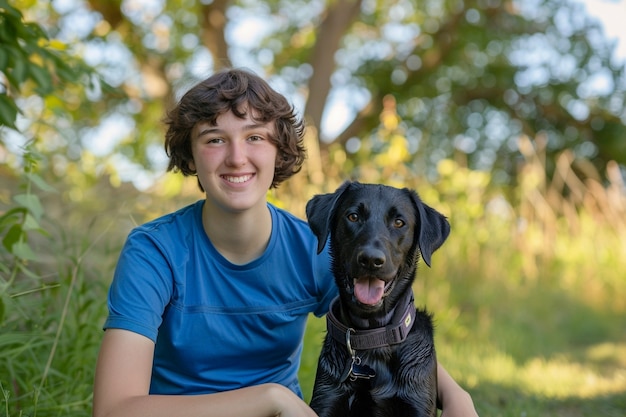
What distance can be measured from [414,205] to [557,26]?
1008 cm

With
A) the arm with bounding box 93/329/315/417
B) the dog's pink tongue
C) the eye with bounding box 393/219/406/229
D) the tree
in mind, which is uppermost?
the tree

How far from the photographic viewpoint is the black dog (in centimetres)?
264

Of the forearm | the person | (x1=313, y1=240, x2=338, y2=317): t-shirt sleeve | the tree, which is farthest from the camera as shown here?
the tree

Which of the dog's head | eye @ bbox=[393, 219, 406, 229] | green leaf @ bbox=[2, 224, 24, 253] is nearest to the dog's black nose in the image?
the dog's head

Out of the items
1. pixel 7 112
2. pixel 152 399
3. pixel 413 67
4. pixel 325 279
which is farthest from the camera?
pixel 413 67

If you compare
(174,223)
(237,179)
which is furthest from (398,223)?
(174,223)

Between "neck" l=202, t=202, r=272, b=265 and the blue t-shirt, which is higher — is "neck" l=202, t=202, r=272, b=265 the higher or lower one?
the higher one

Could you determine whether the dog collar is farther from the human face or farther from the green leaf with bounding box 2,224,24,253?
the green leaf with bounding box 2,224,24,253

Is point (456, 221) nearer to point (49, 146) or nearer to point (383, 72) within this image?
point (49, 146)

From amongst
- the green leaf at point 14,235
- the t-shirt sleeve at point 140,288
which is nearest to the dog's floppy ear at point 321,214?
the t-shirt sleeve at point 140,288

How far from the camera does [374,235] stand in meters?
2.67

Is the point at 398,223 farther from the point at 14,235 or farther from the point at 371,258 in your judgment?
the point at 14,235

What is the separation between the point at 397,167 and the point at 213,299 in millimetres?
3987

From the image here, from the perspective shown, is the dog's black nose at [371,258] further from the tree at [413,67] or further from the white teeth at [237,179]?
the tree at [413,67]
